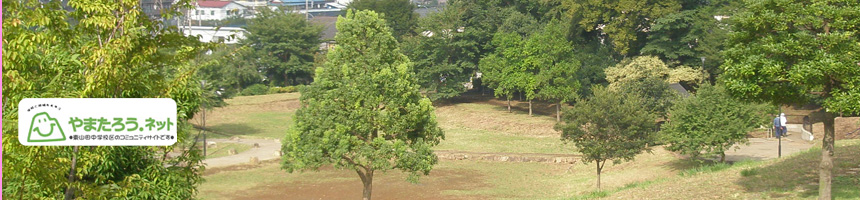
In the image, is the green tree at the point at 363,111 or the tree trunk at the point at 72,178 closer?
the tree trunk at the point at 72,178

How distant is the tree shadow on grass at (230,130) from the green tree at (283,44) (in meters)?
16.2

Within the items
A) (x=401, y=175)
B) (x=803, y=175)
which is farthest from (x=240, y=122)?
(x=803, y=175)

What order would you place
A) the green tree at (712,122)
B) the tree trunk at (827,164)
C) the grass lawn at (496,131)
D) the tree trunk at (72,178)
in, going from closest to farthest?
the tree trunk at (72,178)
the tree trunk at (827,164)
the green tree at (712,122)
the grass lawn at (496,131)

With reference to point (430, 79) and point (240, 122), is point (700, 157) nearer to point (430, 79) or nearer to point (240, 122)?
point (430, 79)

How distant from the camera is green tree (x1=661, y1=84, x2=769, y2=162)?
109 feet

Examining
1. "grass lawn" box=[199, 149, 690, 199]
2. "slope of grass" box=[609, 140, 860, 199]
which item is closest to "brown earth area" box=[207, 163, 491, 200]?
"grass lawn" box=[199, 149, 690, 199]

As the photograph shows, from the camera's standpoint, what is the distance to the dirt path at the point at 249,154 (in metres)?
42.8

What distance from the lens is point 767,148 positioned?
4100 centimetres

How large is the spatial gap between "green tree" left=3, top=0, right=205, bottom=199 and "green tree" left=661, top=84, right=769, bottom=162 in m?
26.8

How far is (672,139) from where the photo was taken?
34.2 metres

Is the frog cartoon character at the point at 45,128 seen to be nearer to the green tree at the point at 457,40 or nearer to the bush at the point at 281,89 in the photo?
the green tree at the point at 457,40

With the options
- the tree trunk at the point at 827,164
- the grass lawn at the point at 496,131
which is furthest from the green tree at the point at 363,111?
the grass lawn at the point at 496,131

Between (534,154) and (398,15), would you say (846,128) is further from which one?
(398,15)

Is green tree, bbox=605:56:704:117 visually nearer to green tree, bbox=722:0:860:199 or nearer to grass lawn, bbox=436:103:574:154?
grass lawn, bbox=436:103:574:154
